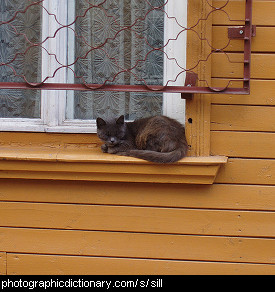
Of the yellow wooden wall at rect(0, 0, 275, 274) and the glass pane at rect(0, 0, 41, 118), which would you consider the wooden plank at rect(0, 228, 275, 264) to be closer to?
the yellow wooden wall at rect(0, 0, 275, 274)

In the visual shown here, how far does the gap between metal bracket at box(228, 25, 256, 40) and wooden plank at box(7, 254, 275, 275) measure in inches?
48.2

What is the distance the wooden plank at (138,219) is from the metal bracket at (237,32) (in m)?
0.94

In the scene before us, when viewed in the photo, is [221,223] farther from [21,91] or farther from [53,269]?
[21,91]

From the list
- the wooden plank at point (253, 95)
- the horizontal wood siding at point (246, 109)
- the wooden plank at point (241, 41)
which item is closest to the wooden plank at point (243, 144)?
the horizontal wood siding at point (246, 109)

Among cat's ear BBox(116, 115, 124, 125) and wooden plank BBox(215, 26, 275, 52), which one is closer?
wooden plank BBox(215, 26, 275, 52)

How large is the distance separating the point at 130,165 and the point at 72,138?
0.42 metres

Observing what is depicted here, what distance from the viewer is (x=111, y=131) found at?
2.81 meters

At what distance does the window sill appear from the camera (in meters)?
2.67

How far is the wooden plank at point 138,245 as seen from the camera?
277 cm

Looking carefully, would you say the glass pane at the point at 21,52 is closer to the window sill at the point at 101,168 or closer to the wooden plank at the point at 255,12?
the window sill at the point at 101,168

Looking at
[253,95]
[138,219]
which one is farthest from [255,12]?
[138,219]

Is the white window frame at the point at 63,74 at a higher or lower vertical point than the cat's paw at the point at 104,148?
higher

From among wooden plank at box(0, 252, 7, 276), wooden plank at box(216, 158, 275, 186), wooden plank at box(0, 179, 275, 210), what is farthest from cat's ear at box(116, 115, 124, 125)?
wooden plank at box(0, 252, 7, 276)

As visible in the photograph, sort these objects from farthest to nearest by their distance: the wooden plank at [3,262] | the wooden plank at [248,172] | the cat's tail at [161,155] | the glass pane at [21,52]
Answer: the glass pane at [21,52] < the wooden plank at [3,262] < the wooden plank at [248,172] < the cat's tail at [161,155]
